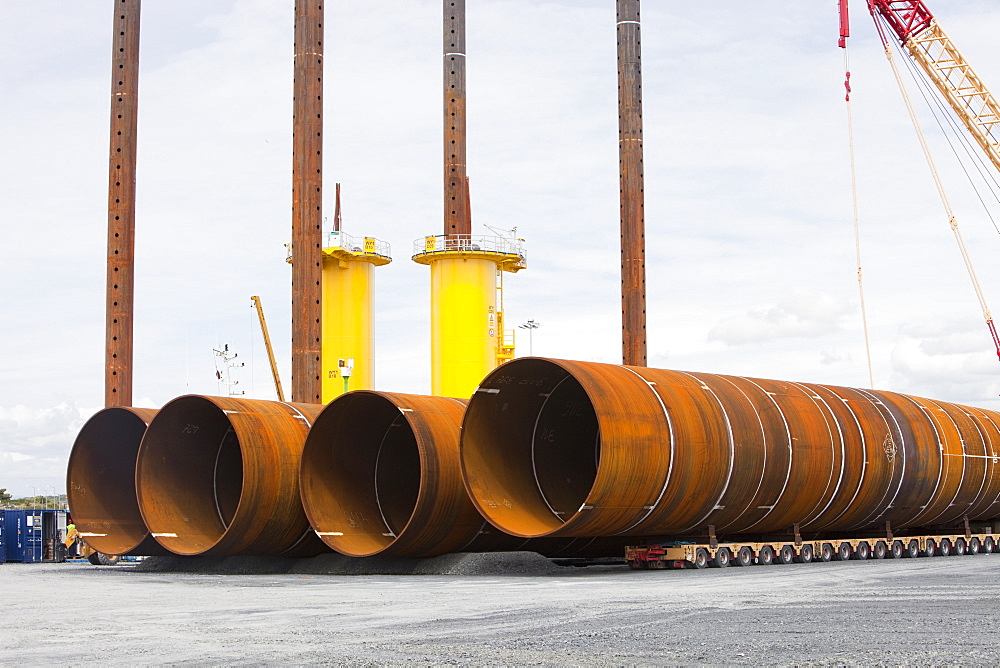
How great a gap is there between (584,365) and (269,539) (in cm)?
A: 972

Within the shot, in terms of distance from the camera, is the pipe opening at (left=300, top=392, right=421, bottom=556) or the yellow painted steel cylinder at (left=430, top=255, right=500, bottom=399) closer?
the pipe opening at (left=300, top=392, right=421, bottom=556)

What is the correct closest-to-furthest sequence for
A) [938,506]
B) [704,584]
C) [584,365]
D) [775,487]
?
[704,584] → [584,365] → [775,487] → [938,506]

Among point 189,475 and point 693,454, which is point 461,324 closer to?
point 189,475

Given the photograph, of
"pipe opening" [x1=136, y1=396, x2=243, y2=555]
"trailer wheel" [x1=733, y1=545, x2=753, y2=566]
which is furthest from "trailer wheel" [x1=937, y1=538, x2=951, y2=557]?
"pipe opening" [x1=136, y1=396, x2=243, y2=555]

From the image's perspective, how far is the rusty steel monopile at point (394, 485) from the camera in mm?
28062

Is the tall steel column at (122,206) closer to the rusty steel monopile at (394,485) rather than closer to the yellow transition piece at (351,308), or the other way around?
the rusty steel monopile at (394,485)

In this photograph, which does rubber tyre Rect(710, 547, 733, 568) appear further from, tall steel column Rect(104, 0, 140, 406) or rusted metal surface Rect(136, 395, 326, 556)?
Result: tall steel column Rect(104, 0, 140, 406)

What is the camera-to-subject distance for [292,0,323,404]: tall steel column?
37750mm

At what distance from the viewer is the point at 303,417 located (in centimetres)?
3200

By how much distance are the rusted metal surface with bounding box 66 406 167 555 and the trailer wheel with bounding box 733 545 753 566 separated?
16.2m

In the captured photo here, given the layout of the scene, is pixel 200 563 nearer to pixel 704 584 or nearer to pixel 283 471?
pixel 283 471

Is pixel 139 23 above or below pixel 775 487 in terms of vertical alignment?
above

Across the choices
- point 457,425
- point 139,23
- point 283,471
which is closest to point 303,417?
point 283,471

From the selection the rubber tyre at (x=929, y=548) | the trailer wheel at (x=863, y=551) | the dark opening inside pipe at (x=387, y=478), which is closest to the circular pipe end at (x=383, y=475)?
the dark opening inside pipe at (x=387, y=478)
